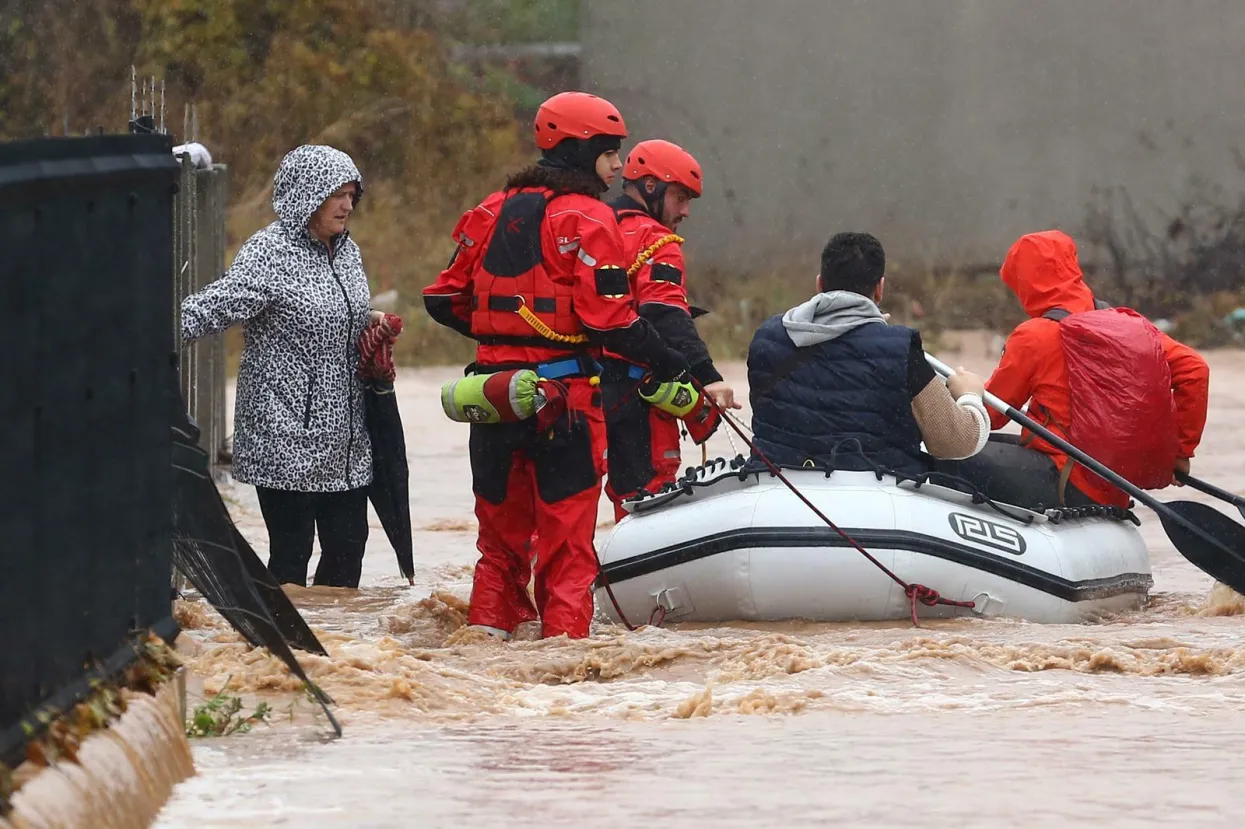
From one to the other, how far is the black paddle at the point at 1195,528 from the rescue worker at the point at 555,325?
135cm

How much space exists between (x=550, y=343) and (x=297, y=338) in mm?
1039

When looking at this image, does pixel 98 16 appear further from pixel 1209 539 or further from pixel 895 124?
pixel 1209 539

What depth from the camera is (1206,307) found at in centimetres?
1970

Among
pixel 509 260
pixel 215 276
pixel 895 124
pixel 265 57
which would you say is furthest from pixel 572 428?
pixel 265 57

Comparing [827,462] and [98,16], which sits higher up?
[98,16]

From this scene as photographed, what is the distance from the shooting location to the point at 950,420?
21.6 ft

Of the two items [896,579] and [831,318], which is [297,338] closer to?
[831,318]

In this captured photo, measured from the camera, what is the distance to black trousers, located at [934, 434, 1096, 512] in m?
7.24

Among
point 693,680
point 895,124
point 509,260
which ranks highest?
point 895,124

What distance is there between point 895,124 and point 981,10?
4.25 feet

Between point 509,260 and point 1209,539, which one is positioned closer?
point 509,260

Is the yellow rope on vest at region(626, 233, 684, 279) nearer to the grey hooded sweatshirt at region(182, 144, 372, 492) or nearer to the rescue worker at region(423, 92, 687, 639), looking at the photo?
the rescue worker at region(423, 92, 687, 639)

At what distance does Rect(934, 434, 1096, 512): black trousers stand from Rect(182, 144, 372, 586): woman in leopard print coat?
2.07m

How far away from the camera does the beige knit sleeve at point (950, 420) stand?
259 inches
